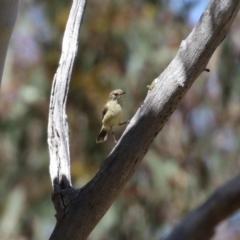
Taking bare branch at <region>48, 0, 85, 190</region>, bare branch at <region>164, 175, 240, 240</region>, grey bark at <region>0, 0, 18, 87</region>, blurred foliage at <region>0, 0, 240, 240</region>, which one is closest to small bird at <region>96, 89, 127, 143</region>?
bare branch at <region>48, 0, 85, 190</region>

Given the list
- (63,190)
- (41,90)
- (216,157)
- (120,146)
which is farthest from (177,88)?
(216,157)

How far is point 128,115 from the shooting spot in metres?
5.01

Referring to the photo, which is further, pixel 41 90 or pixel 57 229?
pixel 41 90

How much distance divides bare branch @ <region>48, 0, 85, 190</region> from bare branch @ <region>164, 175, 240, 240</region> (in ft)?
1.20

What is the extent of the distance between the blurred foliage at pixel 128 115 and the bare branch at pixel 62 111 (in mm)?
3263

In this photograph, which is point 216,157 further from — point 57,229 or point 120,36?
point 57,229

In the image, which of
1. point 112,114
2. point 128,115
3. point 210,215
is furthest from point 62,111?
point 128,115

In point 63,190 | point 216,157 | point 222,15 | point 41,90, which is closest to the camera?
point 222,15

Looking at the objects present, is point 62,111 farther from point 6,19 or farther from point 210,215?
point 210,215

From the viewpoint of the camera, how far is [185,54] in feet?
4.79

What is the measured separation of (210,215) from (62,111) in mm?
511

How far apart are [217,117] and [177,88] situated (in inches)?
180

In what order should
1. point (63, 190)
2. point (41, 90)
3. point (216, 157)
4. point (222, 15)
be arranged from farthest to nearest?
1. point (216, 157)
2. point (41, 90)
3. point (63, 190)
4. point (222, 15)

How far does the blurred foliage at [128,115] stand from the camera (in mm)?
5176
